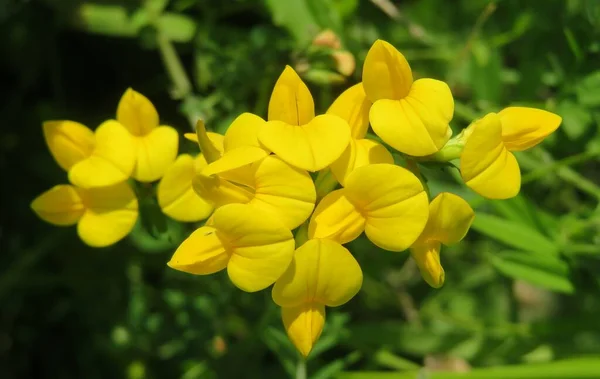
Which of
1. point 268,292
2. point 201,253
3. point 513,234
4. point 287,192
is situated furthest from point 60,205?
point 513,234

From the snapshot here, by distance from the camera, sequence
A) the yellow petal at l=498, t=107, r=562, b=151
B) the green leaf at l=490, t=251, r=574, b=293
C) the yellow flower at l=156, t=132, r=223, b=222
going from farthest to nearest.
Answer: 1. the green leaf at l=490, t=251, r=574, b=293
2. the yellow flower at l=156, t=132, r=223, b=222
3. the yellow petal at l=498, t=107, r=562, b=151

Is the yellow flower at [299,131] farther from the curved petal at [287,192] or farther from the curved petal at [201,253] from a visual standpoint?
the curved petal at [201,253]

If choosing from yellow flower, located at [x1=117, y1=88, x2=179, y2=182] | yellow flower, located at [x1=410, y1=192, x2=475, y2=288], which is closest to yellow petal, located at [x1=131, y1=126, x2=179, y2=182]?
yellow flower, located at [x1=117, y1=88, x2=179, y2=182]

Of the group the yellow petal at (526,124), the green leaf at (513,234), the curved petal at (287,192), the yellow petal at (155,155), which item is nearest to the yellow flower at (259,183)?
the curved petal at (287,192)

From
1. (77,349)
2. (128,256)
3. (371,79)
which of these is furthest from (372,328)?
(371,79)

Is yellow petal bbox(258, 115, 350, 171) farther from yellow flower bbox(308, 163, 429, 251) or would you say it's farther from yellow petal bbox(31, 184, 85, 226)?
yellow petal bbox(31, 184, 85, 226)

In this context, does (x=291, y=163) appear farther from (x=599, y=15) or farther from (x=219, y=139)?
(x=599, y=15)

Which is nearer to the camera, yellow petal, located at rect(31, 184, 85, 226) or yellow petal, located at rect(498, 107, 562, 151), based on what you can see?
yellow petal, located at rect(498, 107, 562, 151)
